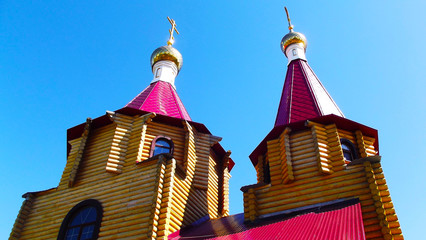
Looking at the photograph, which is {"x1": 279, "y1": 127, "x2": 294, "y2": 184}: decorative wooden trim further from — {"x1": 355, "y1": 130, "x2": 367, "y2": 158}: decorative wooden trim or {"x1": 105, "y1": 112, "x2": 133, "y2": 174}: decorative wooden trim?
{"x1": 105, "y1": 112, "x2": 133, "y2": 174}: decorative wooden trim

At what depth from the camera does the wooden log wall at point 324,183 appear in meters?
9.64

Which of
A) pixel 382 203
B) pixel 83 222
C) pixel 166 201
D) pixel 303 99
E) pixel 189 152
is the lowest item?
pixel 382 203

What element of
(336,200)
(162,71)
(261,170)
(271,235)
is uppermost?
(162,71)

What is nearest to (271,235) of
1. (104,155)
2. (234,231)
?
(234,231)

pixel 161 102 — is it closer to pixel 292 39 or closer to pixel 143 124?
pixel 143 124

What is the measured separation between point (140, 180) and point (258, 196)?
12.0 feet

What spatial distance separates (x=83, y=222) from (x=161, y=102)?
5.79 meters

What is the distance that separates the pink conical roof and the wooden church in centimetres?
6

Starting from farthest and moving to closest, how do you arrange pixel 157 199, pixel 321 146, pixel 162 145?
1. pixel 162 145
2. pixel 321 146
3. pixel 157 199

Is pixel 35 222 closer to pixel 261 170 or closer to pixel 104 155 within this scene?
pixel 104 155

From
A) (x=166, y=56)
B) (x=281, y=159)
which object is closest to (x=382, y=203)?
(x=281, y=159)

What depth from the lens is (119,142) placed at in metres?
12.9

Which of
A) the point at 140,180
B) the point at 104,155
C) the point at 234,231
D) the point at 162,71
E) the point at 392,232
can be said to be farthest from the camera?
the point at 162,71

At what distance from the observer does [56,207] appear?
40.0 feet
